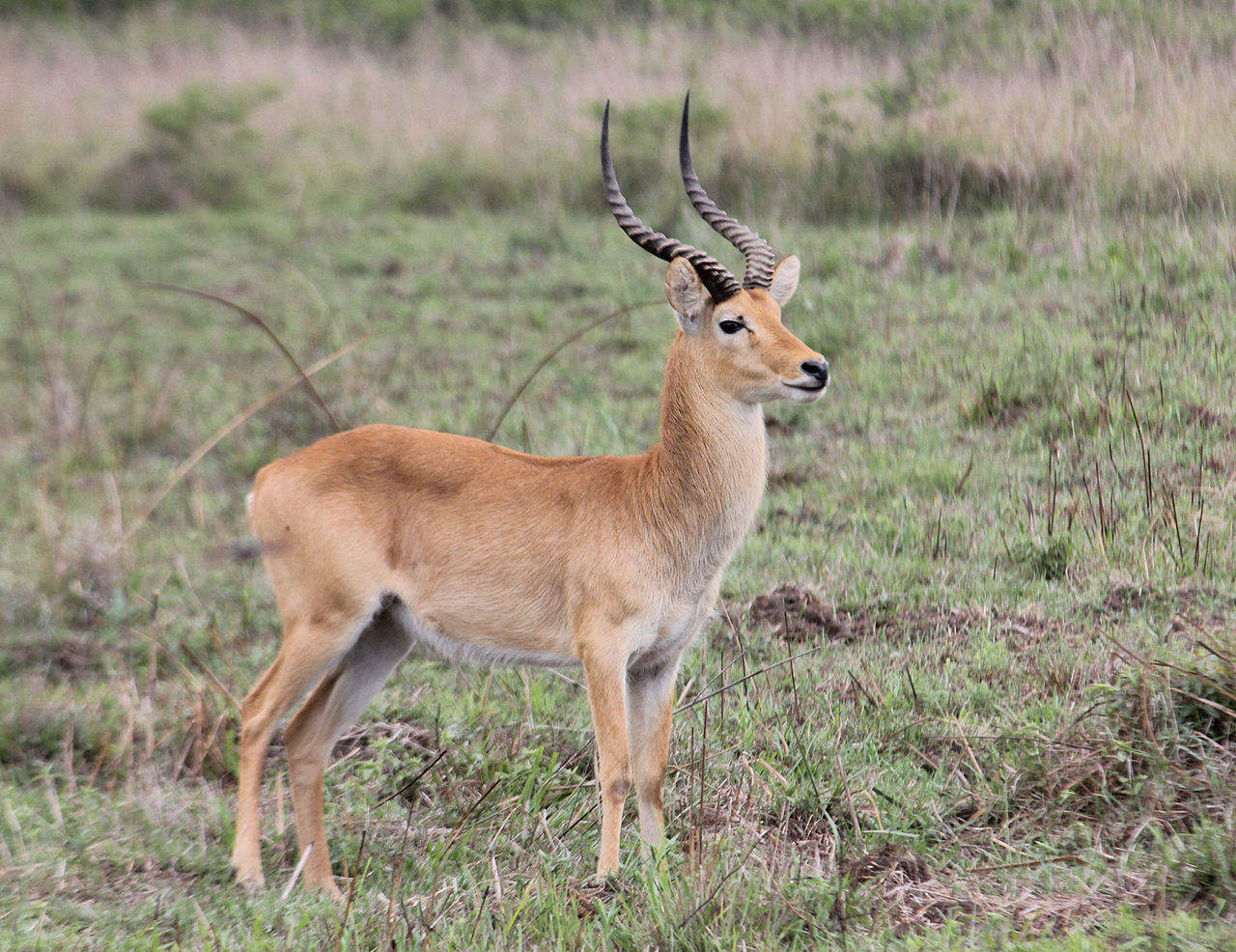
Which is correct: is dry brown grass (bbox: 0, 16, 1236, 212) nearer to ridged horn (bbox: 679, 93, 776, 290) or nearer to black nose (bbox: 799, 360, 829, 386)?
ridged horn (bbox: 679, 93, 776, 290)

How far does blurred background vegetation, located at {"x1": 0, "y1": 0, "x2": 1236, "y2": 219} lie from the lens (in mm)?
8945

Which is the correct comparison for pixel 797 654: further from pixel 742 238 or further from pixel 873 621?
pixel 742 238

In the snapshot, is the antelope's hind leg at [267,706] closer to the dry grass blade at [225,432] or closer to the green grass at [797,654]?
the green grass at [797,654]

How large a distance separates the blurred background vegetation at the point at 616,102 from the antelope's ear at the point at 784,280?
403 centimetres

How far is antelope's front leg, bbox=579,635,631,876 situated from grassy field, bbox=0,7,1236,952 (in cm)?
18

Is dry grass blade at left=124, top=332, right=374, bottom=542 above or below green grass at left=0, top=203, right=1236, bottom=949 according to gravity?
above

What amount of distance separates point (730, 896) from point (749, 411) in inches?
60.9

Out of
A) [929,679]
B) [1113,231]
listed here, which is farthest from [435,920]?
[1113,231]

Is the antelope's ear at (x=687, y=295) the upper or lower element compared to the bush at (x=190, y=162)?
upper

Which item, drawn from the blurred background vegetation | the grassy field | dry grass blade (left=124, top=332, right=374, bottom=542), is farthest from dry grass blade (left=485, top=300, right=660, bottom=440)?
the blurred background vegetation

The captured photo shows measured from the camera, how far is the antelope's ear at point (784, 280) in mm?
4801

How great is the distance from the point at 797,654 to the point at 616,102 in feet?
27.8

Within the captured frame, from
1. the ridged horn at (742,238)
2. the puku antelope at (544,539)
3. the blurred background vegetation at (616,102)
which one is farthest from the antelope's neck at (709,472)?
the blurred background vegetation at (616,102)

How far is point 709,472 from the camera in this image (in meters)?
4.49
